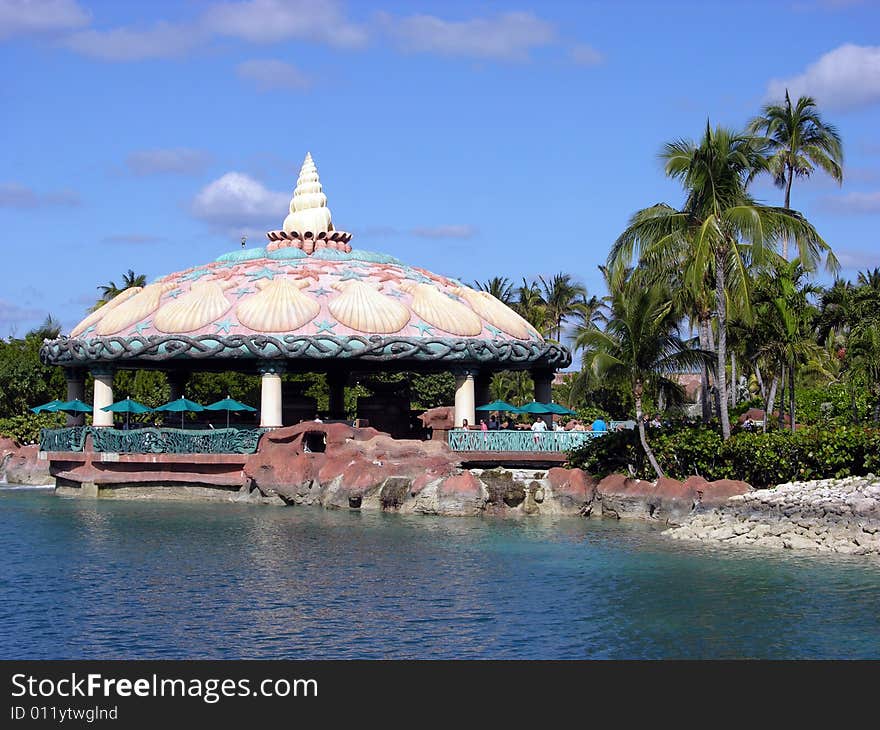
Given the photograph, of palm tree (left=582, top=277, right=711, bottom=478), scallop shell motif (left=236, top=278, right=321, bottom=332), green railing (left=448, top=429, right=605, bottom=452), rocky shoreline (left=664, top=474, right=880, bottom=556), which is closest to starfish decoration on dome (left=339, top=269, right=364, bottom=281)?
scallop shell motif (left=236, top=278, right=321, bottom=332)

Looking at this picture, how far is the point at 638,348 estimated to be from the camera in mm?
33062

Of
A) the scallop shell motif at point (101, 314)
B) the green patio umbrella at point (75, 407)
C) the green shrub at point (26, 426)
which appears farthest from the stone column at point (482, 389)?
the green shrub at point (26, 426)

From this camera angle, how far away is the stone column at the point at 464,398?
45.1 meters

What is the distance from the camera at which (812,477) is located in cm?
3070

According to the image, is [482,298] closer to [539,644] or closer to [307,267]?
[307,267]

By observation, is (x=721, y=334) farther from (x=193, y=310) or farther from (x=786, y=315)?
(x=193, y=310)

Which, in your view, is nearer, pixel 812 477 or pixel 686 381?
pixel 812 477

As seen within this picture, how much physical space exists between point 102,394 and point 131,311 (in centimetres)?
344

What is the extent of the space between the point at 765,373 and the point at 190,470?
21.5 metres

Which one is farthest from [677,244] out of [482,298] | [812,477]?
[482,298]

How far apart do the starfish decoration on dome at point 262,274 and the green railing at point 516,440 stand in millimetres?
10301

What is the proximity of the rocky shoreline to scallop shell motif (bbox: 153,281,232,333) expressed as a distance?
20.5 metres
